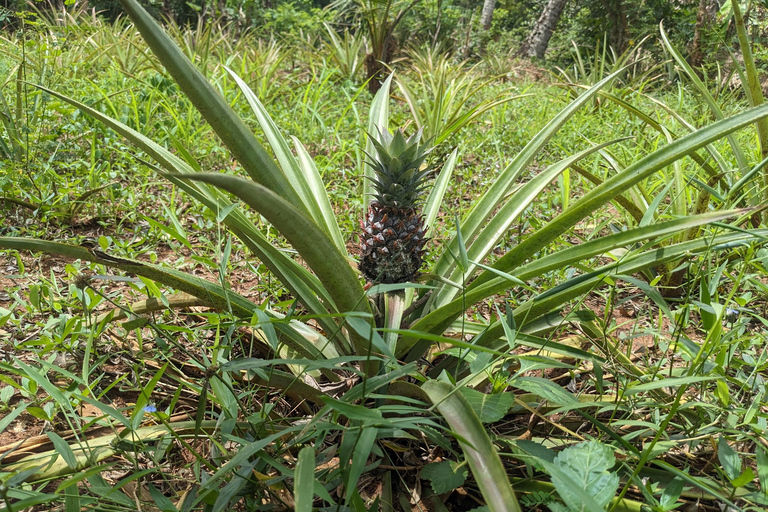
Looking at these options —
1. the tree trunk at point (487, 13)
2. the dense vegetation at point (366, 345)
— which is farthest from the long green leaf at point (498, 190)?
the tree trunk at point (487, 13)

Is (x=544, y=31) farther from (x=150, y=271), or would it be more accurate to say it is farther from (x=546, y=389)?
(x=150, y=271)

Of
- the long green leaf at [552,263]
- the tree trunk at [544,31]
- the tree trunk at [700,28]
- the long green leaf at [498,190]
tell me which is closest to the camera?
the long green leaf at [552,263]

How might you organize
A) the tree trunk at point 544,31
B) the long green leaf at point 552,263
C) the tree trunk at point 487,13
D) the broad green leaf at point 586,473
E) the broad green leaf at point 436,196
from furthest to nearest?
1. the tree trunk at point 487,13
2. the tree trunk at point 544,31
3. the broad green leaf at point 436,196
4. the long green leaf at point 552,263
5. the broad green leaf at point 586,473

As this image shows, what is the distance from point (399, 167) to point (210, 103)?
1.70ft

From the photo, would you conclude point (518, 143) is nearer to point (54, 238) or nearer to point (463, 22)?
point (54, 238)

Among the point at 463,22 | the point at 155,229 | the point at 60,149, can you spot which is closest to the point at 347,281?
the point at 155,229

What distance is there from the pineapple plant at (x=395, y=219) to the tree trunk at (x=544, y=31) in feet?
40.1

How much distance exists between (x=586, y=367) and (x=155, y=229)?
182cm

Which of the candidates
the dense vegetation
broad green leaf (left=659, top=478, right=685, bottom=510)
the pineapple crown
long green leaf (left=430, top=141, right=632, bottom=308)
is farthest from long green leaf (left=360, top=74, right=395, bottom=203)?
broad green leaf (left=659, top=478, right=685, bottom=510)

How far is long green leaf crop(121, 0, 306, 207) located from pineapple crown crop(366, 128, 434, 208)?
0.29 meters

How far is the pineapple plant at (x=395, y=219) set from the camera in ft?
4.13

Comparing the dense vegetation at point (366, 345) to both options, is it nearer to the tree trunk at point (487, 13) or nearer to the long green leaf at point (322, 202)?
the long green leaf at point (322, 202)

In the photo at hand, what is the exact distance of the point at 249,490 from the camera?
91cm

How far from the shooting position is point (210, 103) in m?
0.87
